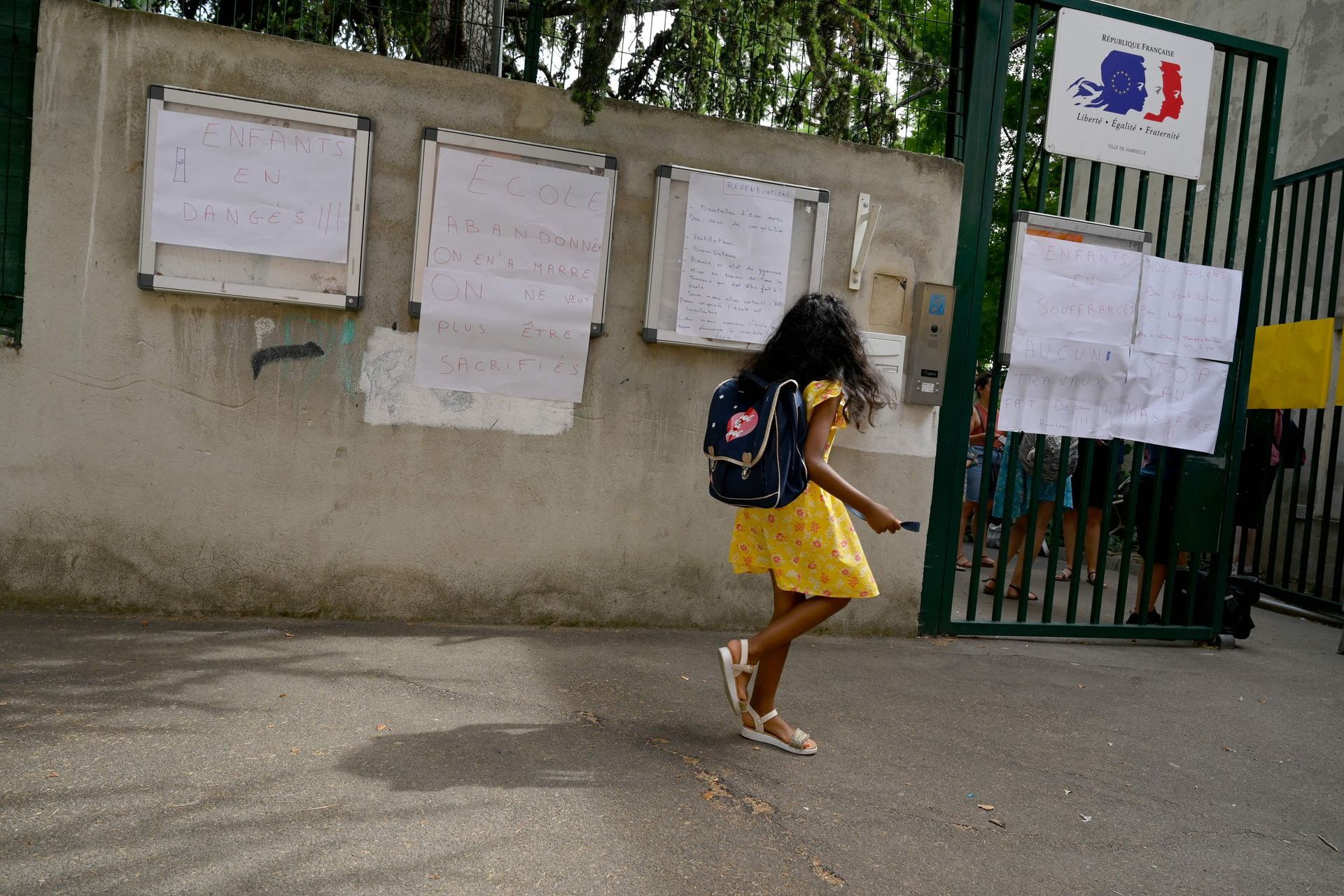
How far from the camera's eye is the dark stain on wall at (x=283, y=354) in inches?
194

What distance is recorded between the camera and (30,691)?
3764 millimetres

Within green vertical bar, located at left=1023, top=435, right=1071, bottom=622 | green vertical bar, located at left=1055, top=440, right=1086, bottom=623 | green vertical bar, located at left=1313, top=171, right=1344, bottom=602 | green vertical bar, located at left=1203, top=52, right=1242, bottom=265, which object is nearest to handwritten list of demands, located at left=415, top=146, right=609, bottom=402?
green vertical bar, located at left=1023, top=435, right=1071, bottom=622

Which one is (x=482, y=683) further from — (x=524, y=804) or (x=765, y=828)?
(x=765, y=828)

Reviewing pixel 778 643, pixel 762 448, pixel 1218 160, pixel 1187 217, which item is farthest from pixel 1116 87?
pixel 778 643

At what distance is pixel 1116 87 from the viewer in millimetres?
5980

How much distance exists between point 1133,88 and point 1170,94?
25cm

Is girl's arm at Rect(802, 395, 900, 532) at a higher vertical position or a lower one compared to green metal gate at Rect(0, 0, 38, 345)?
lower

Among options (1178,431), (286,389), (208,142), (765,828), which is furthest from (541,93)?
(1178,431)

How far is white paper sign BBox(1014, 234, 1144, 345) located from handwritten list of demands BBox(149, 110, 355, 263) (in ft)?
11.8

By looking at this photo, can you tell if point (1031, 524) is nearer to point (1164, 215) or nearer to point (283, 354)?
point (1164, 215)

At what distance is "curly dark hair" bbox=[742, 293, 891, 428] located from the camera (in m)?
3.83

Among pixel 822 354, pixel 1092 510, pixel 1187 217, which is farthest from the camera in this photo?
pixel 1092 510

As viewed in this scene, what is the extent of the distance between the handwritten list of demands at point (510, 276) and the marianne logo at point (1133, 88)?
283cm

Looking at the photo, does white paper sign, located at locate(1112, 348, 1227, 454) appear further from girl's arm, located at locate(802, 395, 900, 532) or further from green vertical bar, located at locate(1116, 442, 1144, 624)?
girl's arm, located at locate(802, 395, 900, 532)
